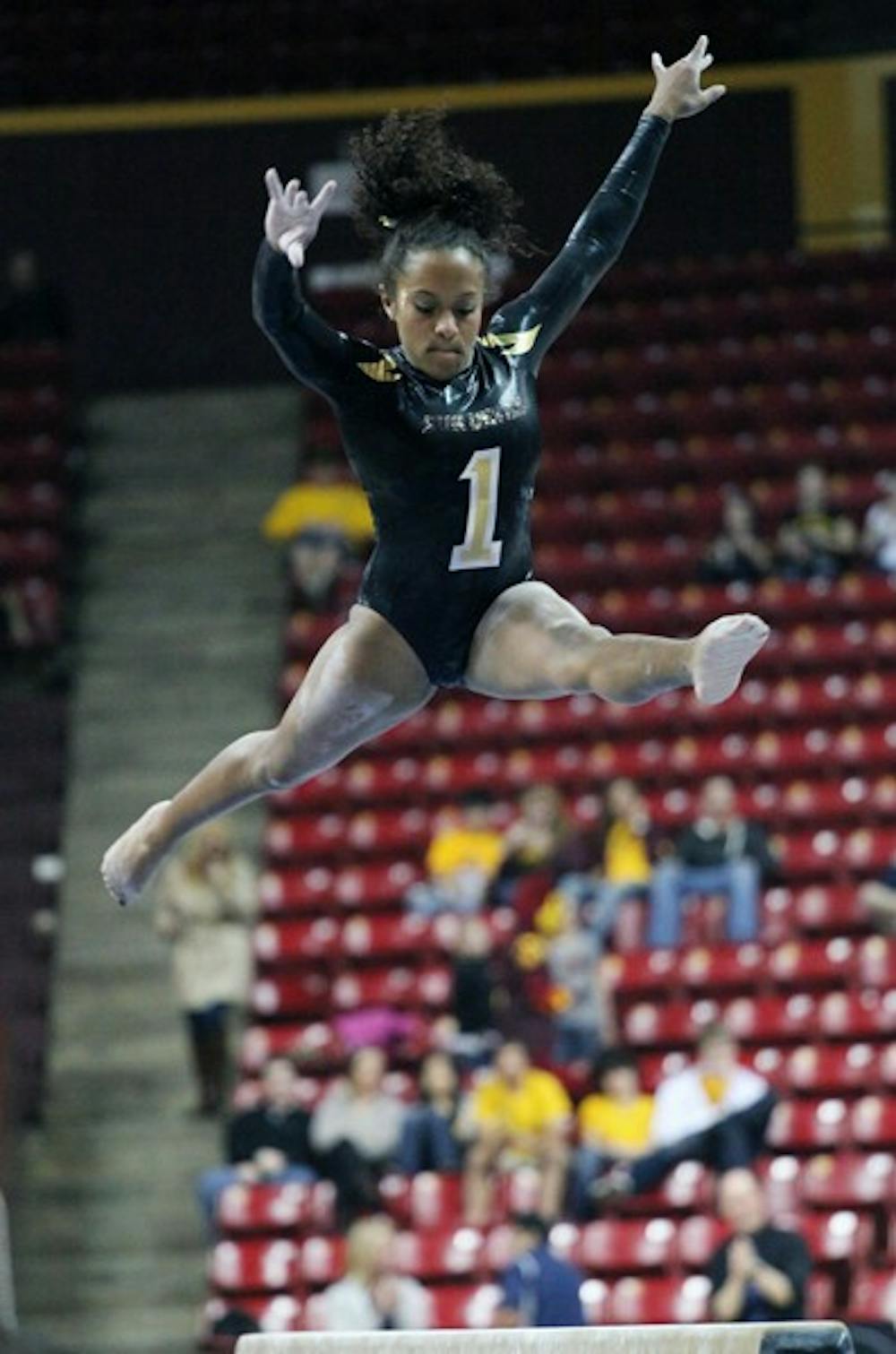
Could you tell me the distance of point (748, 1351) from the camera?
586 centimetres

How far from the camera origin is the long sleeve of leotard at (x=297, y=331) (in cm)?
593

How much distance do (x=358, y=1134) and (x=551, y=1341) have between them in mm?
5599

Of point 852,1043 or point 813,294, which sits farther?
point 813,294

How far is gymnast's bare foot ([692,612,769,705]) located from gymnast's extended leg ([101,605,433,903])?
94cm

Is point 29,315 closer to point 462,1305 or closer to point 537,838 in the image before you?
point 537,838

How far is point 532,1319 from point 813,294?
7.93m

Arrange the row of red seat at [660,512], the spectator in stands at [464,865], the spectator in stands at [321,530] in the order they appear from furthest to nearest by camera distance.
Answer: the row of red seat at [660,512] < the spectator in stands at [321,530] < the spectator in stands at [464,865]

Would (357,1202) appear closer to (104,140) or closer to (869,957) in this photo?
(869,957)

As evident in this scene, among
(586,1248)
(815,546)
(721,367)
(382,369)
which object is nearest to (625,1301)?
(586,1248)

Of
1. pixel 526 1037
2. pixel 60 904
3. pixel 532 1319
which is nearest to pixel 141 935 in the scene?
pixel 60 904

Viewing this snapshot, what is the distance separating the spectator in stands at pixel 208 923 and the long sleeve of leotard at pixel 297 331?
20.9 ft

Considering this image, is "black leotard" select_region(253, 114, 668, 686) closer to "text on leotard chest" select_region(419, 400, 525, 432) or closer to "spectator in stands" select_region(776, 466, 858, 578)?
"text on leotard chest" select_region(419, 400, 525, 432)

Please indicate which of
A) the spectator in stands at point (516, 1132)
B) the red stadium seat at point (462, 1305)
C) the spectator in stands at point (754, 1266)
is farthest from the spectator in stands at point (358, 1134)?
the spectator in stands at point (754, 1266)

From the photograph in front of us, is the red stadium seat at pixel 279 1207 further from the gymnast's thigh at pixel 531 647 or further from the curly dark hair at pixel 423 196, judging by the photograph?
the curly dark hair at pixel 423 196
